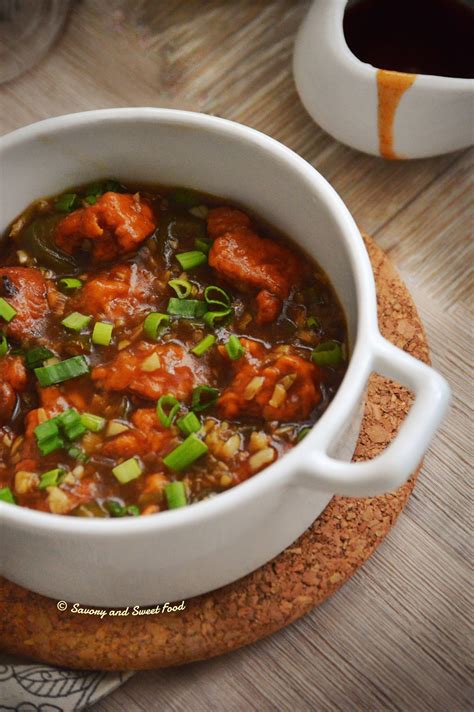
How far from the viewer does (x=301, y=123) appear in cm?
314

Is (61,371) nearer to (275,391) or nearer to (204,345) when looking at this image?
(204,345)

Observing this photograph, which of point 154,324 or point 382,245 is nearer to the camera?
point 154,324

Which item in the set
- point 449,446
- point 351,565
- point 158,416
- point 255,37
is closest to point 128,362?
point 158,416

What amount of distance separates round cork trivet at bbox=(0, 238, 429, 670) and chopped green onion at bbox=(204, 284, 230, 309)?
0.63 metres

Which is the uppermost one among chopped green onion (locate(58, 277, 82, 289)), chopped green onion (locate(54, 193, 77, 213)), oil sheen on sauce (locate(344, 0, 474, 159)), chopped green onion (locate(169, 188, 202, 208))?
oil sheen on sauce (locate(344, 0, 474, 159))

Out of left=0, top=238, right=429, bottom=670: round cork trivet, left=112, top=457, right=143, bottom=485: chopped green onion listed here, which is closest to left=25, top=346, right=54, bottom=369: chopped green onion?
left=112, top=457, right=143, bottom=485: chopped green onion

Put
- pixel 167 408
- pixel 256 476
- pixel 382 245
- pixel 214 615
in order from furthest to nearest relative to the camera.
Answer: pixel 382 245 < pixel 214 615 < pixel 167 408 < pixel 256 476

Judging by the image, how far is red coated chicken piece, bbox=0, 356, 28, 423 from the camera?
7.50 feet

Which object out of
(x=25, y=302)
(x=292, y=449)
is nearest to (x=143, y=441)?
(x=292, y=449)

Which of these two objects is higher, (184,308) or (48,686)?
(184,308)

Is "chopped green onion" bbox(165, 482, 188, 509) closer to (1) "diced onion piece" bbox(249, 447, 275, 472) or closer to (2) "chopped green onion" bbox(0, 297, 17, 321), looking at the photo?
(1) "diced onion piece" bbox(249, 447, 275, 472)

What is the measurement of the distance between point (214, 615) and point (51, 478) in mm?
584

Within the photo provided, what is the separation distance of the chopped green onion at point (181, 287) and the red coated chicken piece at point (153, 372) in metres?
0.17

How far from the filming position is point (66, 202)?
2580 mm
